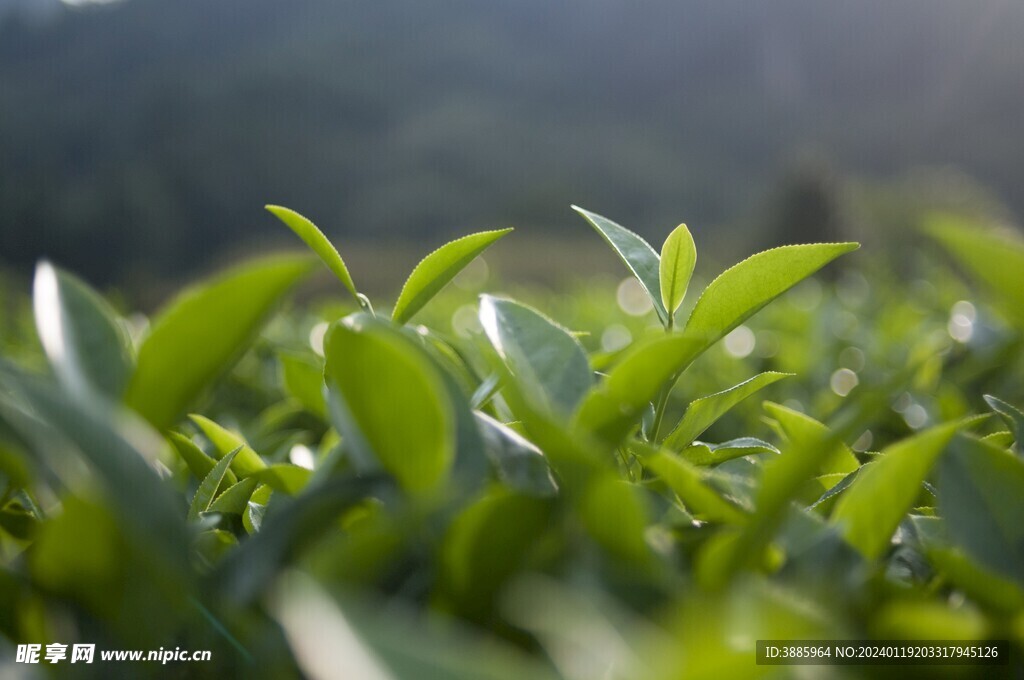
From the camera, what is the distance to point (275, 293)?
0.41 metres

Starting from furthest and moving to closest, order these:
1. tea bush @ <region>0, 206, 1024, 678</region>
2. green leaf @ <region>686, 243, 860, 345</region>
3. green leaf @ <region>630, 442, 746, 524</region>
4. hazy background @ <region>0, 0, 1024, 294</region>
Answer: hazy background @ <region>0, 0, 1024, 294</region>, green leaf @ <region>686, 243, 860, 345</region>, green leaf @ <region>630, 442, 746, 524</region>, tea bush @ <region>0, 206, 1024, 678</region>

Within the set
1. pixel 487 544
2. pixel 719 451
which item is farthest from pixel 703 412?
pixel 487 544

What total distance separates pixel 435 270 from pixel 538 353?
110 mm

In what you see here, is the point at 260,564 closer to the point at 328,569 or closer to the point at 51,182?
the point at 328,569

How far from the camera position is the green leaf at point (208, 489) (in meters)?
0.53

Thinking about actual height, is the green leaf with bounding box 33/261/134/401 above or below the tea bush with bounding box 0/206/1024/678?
above

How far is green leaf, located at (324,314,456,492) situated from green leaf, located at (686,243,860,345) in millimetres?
238

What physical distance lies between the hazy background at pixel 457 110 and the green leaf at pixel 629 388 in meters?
22.1

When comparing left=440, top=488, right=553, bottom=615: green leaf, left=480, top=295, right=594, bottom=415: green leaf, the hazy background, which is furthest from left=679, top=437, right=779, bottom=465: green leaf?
the hazy background

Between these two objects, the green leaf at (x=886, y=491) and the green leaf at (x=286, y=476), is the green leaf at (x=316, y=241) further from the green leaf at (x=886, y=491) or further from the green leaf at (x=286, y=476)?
the green leaf at (x=886, y=491)

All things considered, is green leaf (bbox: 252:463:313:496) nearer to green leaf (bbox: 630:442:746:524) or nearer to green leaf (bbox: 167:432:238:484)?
green leaf (bbox: 167:432:238:484)

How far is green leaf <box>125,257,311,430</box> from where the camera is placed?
402mm

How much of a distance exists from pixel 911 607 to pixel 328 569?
249 millimetres

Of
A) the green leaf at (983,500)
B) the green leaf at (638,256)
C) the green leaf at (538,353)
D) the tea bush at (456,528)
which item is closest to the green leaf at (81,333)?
the tea bush at (456,528)
